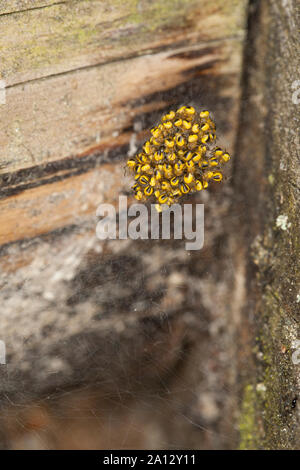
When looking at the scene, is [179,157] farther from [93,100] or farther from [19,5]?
[19,5]

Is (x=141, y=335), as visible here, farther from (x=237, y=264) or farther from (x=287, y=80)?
(x=287, y=80)

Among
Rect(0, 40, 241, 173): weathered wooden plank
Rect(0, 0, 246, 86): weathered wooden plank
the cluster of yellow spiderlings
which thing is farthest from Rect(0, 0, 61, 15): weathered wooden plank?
the cluster of yellow spiderlings

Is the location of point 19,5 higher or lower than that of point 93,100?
higher

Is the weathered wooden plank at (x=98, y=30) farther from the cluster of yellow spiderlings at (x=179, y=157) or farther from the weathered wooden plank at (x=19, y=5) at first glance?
the cluster of yellow spiderlings at (x=179, y=157)

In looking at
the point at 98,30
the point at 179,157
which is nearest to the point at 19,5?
the point at 98,30

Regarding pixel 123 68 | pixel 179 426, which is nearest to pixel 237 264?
pixel 179 426

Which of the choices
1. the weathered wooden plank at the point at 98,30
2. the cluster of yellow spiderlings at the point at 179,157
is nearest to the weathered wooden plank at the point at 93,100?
the weathered wooden plank at the point at 98,30
